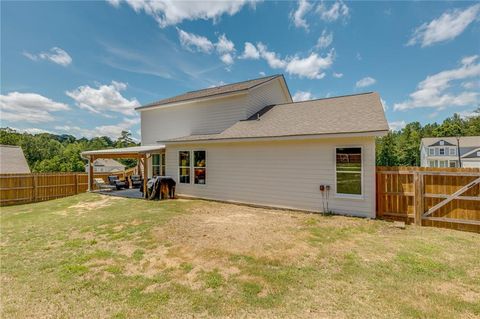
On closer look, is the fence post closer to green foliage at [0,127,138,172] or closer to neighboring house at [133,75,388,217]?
neighboring house at [133,75,388,217]

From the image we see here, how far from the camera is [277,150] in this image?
9.40 metres

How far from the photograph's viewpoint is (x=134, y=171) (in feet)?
65.4

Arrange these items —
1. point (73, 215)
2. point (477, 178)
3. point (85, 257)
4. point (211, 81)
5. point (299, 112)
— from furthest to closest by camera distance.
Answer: point (211, 81) < point (299, 112) < point (73, 215) < point (477, 178) < point (85, 257)

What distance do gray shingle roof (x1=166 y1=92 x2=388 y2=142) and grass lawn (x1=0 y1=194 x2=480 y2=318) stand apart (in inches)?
134

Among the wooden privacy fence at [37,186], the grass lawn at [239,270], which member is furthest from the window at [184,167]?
the wooden privacy fence at [37,186]

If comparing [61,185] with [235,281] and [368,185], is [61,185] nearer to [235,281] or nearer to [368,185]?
[235,281]

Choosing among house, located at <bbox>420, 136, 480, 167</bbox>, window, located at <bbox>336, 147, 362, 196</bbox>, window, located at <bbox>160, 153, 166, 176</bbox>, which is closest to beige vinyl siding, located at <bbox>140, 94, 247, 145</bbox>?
window, located at <bbox>160, 153, 166, 176</bbox>

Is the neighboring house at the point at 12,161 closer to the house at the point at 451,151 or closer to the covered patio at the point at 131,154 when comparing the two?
the covered patio at the point at 131,154

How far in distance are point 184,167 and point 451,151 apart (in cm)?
5168

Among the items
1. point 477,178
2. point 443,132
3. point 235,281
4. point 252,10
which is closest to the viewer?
point 235,281

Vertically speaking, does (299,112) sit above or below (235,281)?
above

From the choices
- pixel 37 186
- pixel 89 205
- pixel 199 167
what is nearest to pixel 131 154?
pixel 89 205

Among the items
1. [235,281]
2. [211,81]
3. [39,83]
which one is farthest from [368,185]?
[39,83]

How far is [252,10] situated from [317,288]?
14.9 meters
